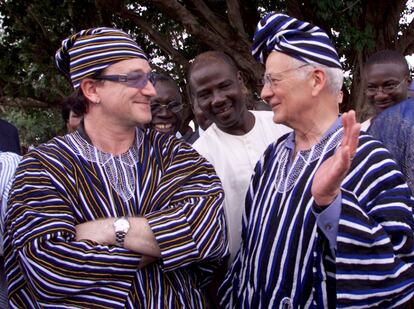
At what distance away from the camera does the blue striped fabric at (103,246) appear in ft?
7.38

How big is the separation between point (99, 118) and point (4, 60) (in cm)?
944

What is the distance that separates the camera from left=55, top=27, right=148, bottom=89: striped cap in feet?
8.29

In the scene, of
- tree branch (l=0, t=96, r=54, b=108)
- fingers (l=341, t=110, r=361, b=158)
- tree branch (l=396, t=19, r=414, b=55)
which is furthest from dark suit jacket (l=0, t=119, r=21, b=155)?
tree branch (l=0, t=96, r=54, b=108)

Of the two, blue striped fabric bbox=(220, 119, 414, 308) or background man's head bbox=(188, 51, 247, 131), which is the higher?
background man's head bbox=(188, 51, 247, 131)

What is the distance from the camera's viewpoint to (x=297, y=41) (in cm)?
233

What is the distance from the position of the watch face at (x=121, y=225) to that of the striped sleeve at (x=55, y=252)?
8cm

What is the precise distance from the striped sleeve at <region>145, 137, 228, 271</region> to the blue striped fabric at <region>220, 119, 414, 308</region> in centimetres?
17

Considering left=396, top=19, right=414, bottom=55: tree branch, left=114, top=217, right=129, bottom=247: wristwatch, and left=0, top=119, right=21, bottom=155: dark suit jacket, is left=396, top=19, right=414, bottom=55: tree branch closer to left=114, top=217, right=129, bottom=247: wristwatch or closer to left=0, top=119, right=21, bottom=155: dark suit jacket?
left=0, top=119, right=21, bottom=155: dark suit jacket

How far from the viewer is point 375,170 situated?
206 cm

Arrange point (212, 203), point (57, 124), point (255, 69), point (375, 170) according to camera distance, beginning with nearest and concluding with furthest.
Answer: point (375, 170) → point (212, 203) → point (255, 69) → point (57, 124)

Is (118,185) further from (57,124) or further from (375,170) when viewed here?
(57,124)

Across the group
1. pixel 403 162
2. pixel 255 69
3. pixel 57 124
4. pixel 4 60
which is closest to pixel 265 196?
pixel 403 162

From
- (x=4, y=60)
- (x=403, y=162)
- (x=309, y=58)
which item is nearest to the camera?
(x=309, y=58)

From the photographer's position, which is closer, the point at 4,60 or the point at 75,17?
the point at 75,17
